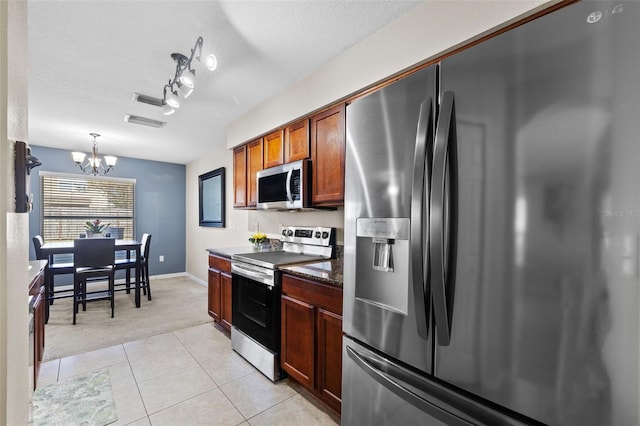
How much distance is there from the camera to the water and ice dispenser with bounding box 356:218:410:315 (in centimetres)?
113

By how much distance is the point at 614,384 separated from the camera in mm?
678

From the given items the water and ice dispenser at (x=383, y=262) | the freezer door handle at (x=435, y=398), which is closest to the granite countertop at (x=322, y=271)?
the water and ice dispenser at (x=383, y=262)

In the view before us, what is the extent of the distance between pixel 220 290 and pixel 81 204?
12.8ft

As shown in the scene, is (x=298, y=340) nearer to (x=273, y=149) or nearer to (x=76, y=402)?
(x=76, y=402)

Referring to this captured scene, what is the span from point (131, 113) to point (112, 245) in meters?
1.76

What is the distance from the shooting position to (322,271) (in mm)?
1965

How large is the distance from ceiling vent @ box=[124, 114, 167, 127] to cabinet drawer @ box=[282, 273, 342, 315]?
2762mm

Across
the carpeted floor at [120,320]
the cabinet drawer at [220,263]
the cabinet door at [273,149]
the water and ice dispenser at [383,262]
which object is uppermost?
the cabinet door at [273,149]

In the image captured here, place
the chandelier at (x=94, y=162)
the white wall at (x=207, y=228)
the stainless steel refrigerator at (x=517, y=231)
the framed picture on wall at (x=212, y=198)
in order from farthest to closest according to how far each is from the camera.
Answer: the framed picture on wall at (x=212, y=198), the white wall at (x=207, y=228), the chandelier at (x=94, y=162), the stainless steel refrigerator at (x=517, y=231)

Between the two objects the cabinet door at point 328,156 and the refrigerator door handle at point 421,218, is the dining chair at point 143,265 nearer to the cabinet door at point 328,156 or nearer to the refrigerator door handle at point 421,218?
the cabinet door at point 328,156

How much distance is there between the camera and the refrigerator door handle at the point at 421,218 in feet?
3.29

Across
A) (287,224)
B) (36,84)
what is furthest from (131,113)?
(287,224)

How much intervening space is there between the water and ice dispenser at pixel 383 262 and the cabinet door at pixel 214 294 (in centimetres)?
236

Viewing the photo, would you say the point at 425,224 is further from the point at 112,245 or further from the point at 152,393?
the point at 112,245
